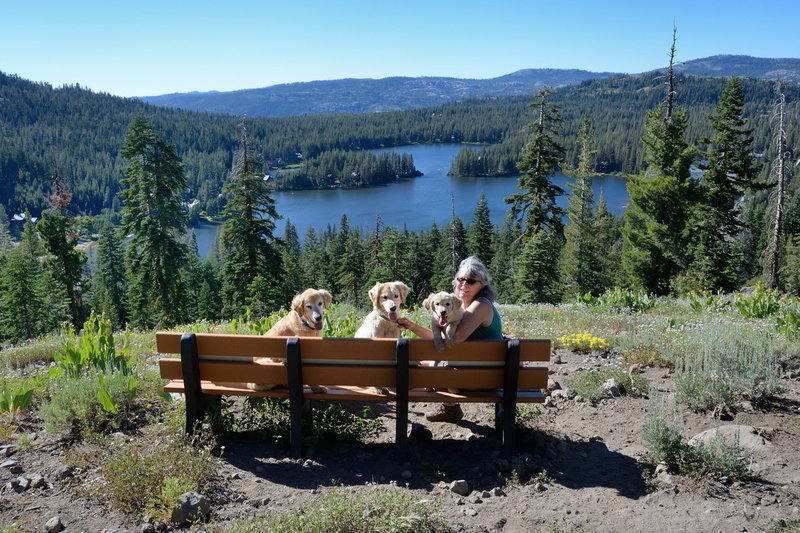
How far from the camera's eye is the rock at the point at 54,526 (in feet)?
11.6

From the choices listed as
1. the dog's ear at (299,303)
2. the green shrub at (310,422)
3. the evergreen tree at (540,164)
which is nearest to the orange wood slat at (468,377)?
the green shrub at (310,422)

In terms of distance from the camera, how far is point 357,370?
451 cm

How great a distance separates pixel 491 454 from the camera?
4703mm

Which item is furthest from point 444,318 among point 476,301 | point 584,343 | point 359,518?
point 584,343

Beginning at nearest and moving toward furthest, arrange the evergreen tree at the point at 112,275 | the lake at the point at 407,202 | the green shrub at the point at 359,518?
the green shrub at the point at 359,518
the evergreen tree at the point at 112,275
the lake at the point at 407,202

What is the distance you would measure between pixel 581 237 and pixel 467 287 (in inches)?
1416

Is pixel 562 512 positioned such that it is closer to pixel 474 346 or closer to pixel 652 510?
pixel 652 510

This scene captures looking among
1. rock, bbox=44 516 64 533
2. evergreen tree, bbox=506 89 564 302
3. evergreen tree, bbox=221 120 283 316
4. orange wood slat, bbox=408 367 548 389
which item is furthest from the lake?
rock, bbox=44 516 64 533

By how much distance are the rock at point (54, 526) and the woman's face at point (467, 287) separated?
334 cm

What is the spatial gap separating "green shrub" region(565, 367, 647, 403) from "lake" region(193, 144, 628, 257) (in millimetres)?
92078

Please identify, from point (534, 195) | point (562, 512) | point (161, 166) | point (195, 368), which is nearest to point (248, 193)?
point (161, 166)

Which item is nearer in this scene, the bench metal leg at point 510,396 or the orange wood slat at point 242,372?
the bench metal leg at point 510,396

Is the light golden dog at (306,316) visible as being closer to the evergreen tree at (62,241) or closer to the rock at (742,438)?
the rock at (742,438)

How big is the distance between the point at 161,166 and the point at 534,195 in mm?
18917
